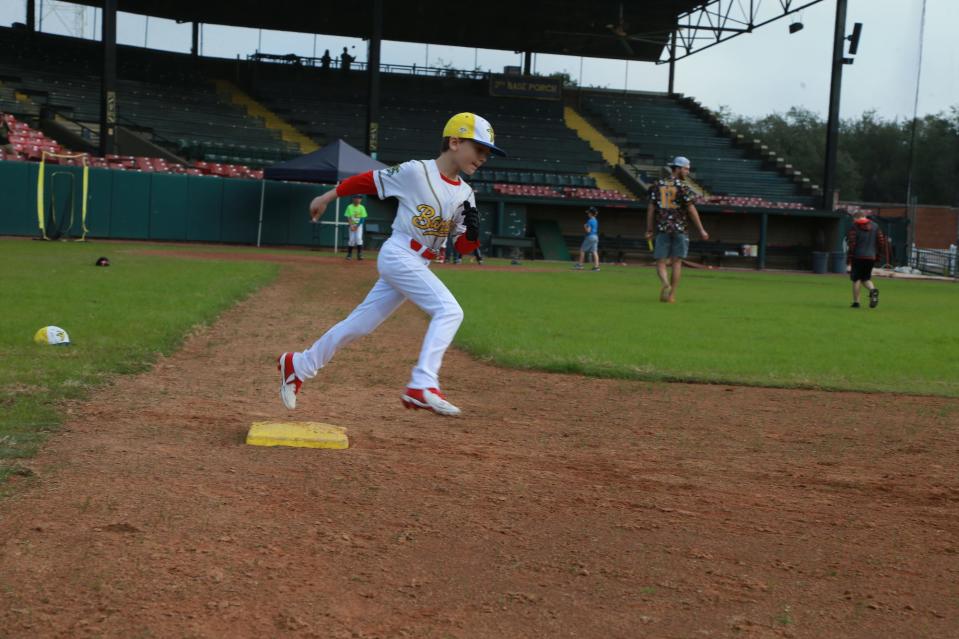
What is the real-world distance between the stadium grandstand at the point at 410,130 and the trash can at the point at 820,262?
1629mm

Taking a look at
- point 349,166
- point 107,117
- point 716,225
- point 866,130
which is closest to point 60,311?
point 349,166

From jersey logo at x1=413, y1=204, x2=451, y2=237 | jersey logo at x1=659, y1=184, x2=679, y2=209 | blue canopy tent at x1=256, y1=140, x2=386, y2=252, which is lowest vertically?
jersey logo at x1=413, y1=204, x2=451, y2=237

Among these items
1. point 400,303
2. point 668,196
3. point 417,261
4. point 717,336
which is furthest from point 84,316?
point 668,196

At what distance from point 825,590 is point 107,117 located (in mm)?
34110

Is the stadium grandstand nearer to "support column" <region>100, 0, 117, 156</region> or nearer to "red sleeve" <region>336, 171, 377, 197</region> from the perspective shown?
"support column" <region>100, 0, 117, 156</region>

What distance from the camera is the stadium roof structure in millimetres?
46656

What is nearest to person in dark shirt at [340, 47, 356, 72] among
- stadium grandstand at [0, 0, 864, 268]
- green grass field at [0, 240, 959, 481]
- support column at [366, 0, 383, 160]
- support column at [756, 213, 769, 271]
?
stadium grandstand at [0, 0, 864, 268]

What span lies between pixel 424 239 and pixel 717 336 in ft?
23.4

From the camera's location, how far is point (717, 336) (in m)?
13.0

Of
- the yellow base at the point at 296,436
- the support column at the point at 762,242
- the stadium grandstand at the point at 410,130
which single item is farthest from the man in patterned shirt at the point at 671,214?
the support column at the point at 762,242

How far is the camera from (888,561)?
4.21 meters

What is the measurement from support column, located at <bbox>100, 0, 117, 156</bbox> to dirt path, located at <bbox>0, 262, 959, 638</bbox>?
28777mm

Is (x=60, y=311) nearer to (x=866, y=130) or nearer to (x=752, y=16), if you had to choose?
(x=752, y=16)

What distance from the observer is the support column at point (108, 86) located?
112 feet
